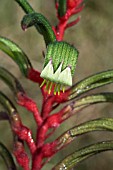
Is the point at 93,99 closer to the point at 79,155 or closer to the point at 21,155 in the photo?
the point at 79,155

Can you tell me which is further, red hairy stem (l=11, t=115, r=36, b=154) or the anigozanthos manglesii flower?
red hairy stem (l=11, t=115, r=36, b=154)

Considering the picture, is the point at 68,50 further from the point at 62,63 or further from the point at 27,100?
the point at 27,100

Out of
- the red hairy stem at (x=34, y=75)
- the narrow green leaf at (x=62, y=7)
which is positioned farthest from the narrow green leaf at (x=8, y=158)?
the narrow green leaf at (x=62, y=7)

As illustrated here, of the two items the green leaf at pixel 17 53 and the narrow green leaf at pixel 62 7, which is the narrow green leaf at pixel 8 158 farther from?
the narrow green leaf at pixel 62 7

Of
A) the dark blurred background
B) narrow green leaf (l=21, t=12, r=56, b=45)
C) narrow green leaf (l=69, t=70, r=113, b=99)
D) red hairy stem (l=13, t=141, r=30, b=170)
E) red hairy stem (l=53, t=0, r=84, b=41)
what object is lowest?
red hairy stem (l=13, t=141, r=30, b=170)

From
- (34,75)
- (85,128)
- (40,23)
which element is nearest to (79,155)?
(85,128)

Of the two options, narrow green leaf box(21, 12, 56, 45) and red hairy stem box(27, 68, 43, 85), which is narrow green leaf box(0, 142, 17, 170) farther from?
narrow green leaf box(21, 12, 56, 45)

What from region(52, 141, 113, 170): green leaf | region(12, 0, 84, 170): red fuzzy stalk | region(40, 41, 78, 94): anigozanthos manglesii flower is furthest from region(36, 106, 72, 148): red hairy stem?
region(40, 41, 78, 94): anigozanthos manglesii flower
